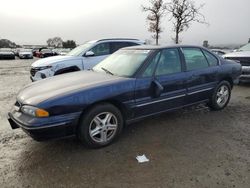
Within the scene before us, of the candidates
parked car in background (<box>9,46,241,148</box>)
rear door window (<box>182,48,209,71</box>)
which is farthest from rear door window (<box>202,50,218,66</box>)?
rear door window (<box>182,48,209,71</box>)

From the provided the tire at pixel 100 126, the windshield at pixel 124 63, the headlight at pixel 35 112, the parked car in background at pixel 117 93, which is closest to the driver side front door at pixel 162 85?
the parked car in background at pixel 117 93

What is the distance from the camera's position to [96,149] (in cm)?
379

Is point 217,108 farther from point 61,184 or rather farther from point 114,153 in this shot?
point 61,184

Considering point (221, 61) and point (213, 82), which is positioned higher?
point (221, 61)

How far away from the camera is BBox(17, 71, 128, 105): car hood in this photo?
3.59m

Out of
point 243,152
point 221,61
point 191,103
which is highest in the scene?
point 221,61

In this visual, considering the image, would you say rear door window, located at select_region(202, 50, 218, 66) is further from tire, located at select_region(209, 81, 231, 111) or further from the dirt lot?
the dirt lot

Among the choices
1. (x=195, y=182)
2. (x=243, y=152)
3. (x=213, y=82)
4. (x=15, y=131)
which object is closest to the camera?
(x=195, y=182)

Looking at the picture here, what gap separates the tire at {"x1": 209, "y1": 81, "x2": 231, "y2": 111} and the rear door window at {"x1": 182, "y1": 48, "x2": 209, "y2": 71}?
679mm

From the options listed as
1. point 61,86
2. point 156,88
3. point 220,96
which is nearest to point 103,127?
point 61,86

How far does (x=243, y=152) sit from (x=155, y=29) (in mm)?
23086

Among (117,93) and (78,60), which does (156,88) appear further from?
(78,60)

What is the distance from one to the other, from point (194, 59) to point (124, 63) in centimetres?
149

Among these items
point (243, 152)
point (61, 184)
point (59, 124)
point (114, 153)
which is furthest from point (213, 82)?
point (61, 184)
